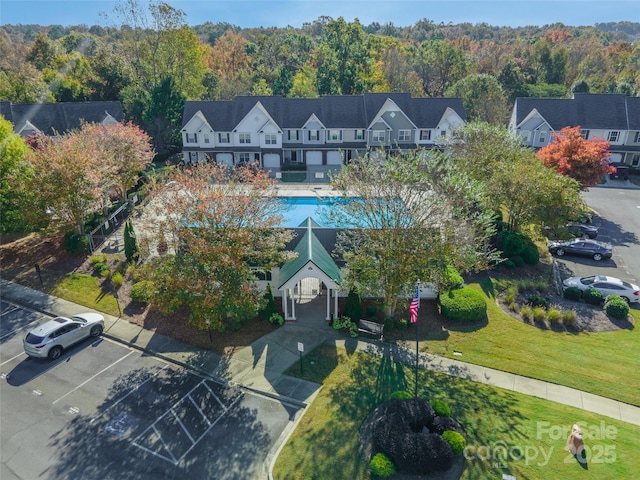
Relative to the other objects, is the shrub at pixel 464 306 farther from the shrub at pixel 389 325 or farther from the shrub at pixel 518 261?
the shrub at pixel 518 261

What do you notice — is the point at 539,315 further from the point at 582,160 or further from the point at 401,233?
the point at 582,160

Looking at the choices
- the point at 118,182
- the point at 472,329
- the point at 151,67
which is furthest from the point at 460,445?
the point at 151,67

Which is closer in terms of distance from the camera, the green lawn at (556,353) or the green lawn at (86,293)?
the green lawn at (556,353)

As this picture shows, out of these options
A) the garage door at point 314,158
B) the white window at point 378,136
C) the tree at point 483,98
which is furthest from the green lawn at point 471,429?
the tree at point 483,98

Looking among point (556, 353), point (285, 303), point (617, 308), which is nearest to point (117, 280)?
point (285, 303)

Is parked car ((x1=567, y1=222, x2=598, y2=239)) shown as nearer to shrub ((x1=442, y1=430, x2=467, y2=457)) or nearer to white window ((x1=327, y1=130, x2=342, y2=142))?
shrub ((x1=442, y1=430, x2=467, y2=457))
